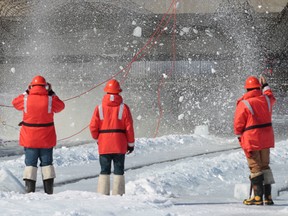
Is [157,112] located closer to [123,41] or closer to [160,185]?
[123,41]

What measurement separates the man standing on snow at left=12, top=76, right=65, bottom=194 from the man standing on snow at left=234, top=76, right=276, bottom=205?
238cm

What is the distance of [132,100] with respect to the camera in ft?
146

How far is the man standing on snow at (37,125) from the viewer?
30.1ft

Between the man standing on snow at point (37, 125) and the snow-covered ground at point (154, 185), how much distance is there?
1.37 feet

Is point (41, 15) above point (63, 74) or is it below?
above

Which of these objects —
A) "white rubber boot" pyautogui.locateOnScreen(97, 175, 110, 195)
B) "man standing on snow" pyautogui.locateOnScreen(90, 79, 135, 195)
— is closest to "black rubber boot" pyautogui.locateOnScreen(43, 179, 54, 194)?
"white rubber boot" pyautogui.locateOnScreen(97, 175, 110, 195)

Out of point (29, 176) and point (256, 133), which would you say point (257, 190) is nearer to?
point (256, 133)

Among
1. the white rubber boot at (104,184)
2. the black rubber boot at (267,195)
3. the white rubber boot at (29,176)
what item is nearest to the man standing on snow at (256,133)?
the black rubber boot at (267,195)

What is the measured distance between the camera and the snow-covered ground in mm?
→ 7711

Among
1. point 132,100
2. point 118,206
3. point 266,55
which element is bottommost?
point 118,206

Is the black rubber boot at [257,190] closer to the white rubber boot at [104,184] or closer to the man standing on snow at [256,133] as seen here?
the man standing on snow at [256,133]

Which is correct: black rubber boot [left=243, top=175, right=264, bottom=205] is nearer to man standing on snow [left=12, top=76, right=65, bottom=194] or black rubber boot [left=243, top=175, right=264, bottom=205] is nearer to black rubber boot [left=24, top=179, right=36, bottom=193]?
man standing on snow [left=12, top=76, right=65, bottom=194]

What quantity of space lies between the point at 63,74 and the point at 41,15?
786 cm

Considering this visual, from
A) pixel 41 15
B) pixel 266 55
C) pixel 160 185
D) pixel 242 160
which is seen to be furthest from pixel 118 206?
pixel 41 15
